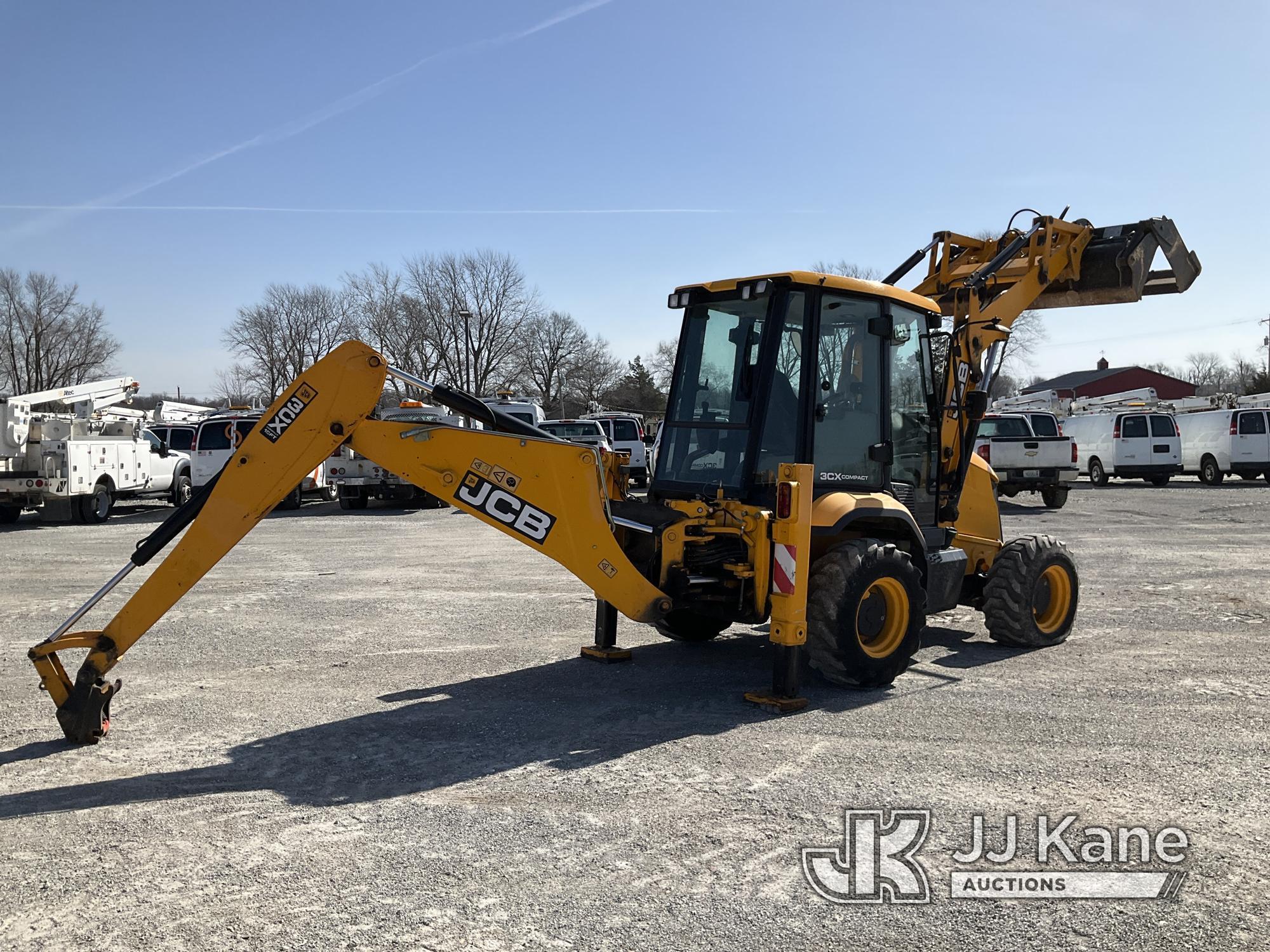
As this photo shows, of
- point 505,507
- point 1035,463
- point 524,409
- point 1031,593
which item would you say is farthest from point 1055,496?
point 505,507

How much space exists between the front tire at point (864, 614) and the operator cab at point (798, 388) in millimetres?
556

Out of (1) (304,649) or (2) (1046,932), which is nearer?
(2) (1046,932)

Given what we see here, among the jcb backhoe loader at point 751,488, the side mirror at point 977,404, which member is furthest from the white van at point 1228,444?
the side mirror at point 977,404

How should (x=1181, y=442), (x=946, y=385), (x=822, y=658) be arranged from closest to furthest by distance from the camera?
(x=822, y=658) < (x=946, y=385) < (x=1181, y=442)

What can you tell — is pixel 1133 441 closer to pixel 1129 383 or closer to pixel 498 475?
pixel 498 475

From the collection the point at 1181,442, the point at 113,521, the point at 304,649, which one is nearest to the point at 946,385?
the point at 304,649

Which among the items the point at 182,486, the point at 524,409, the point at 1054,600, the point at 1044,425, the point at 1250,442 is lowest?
the point at 1054,600

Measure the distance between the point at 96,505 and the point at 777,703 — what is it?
61.7 feet

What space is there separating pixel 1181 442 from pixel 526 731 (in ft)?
98.3

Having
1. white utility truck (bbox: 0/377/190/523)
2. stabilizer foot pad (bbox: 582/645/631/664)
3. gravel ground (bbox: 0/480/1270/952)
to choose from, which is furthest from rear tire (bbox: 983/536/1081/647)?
white utility truck (bbox: 0/377/190/523)

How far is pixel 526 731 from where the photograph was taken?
5934mm

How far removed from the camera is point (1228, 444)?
29672mm

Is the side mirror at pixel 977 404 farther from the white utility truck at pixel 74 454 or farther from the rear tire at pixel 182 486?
the rear tire at pixel 182 486

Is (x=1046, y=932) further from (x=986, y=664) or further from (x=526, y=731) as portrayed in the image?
(x=986, y=664)
